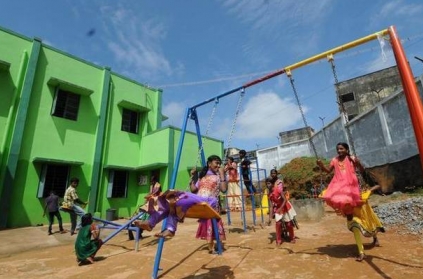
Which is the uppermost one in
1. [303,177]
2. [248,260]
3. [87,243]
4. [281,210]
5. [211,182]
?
[303,177]

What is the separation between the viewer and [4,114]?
11539 millimetres

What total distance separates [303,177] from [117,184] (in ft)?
34.7

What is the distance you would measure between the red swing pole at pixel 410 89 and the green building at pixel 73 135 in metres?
12.4

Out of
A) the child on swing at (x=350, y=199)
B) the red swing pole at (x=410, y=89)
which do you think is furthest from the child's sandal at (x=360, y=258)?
the red swing pole at (x=410, y=89)

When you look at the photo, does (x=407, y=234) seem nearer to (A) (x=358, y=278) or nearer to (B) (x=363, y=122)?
(A) (x=358, y=278)

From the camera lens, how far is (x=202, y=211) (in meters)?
4.12

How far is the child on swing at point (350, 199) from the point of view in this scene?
→ 4578mm

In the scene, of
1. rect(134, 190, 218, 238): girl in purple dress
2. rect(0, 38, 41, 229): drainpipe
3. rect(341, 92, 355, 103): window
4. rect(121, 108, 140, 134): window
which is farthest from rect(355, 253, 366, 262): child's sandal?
rect(341, 92, 355, 103): window

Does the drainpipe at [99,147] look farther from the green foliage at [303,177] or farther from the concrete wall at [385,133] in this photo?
the concrete wall at [385,133]

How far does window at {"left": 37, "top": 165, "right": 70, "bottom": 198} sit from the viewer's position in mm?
12109

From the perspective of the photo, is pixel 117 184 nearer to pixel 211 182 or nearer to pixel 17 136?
pixel 17 136

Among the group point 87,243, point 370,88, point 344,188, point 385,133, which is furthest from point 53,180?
point 370,88

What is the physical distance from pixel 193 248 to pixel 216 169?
222 centimetres

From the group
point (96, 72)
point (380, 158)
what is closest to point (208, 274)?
point (380, 158)
